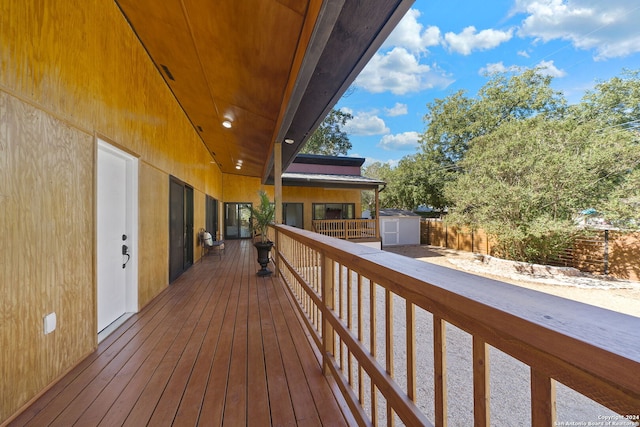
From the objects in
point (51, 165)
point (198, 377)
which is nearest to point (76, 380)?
point (198, 377)

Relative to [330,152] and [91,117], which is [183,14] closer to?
[91,117]

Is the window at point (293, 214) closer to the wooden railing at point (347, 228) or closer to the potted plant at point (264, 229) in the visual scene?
the wooden railing at point (347, 228)

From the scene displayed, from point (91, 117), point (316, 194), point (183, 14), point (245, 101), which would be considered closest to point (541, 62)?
point (316, 194)

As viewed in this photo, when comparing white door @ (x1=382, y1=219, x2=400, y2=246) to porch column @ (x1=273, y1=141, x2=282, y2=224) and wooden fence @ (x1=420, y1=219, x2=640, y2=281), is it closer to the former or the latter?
wooden fence @ (x1=420, y1=219, x2=640, y2=281)

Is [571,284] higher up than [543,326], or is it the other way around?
[543,326]

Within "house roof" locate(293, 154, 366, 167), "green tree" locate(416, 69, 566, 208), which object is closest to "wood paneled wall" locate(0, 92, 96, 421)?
"house roof" locate(293, 154, 366, 167)

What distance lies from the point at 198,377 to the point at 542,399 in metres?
2.25

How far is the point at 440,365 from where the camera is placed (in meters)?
0.89

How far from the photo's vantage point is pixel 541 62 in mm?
15695

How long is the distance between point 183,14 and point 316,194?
1035cm

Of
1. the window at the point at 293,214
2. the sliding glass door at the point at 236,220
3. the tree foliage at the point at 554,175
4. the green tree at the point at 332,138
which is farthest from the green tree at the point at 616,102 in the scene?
the sliding glass door at the point at 236,220

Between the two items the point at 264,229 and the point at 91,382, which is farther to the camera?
the point at 264,229

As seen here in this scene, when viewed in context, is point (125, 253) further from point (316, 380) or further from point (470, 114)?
point (470, 114)

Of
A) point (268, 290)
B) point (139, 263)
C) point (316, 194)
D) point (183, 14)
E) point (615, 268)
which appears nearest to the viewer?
point (183, 14)
